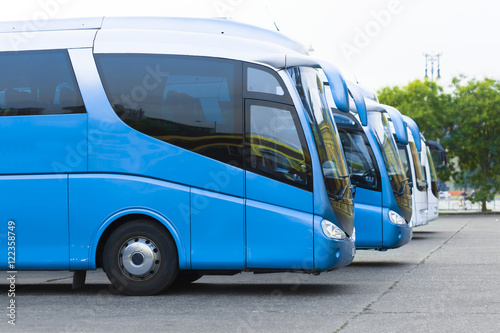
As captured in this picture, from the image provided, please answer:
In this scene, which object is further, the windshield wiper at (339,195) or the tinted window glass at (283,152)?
the windshield wiper at (339,195)

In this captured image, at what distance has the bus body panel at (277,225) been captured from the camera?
9828 millimetres

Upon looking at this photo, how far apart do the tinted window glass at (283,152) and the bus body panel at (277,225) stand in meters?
0.10

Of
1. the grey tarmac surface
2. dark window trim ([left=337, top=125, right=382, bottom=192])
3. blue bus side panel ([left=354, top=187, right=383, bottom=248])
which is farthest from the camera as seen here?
dark window trim ([left=337, top=125, right=382, bottom=192])

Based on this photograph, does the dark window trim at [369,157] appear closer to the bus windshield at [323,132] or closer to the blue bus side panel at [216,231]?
the bus windshield at [323,132]

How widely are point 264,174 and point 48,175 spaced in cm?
248

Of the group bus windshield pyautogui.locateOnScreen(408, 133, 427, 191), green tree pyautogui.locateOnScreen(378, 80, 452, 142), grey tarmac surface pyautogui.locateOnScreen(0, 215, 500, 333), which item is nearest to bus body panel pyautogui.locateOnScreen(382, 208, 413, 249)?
grey tarmac surface pyautogui.locateOnScreen(0, 215, 500, 333)

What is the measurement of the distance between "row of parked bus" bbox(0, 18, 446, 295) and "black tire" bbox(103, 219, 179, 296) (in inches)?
0.6

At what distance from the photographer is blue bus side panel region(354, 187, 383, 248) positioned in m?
14.1

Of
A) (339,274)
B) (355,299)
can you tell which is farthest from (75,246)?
(339,274)

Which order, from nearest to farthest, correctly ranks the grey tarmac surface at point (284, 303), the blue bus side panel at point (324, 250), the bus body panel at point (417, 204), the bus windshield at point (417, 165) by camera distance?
the grey tarmac surface at point (284, 303) → the blue bus side panel at point (324, 250) → the bus body panel at point (417, 204) → the bus windshield at point (417, 165)

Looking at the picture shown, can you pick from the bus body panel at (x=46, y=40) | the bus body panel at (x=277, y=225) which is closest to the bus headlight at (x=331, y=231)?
the bus body panel at (x=277, y=225)

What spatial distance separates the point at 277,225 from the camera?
32.4 feet

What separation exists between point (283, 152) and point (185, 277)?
2.52 meters

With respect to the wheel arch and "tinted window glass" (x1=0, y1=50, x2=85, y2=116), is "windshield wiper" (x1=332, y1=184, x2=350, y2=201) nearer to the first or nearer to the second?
the wheel arch
